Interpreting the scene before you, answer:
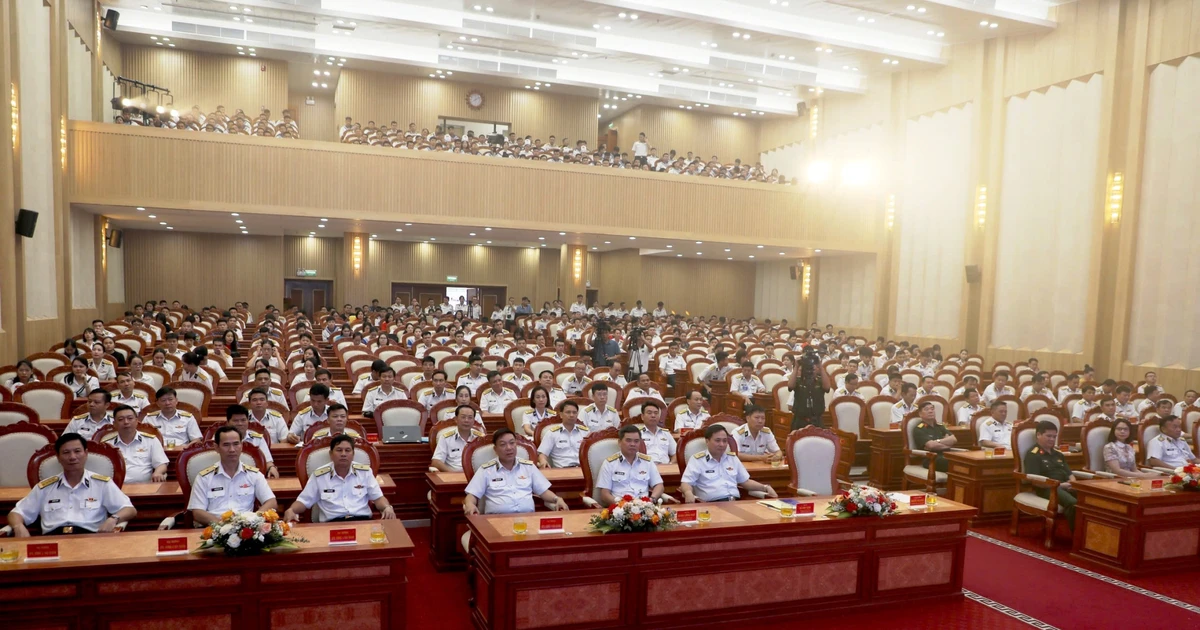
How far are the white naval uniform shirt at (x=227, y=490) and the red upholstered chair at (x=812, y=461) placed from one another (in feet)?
11.9

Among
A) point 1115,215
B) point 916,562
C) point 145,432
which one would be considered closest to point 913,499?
point 916,562

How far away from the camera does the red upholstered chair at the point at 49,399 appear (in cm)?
701

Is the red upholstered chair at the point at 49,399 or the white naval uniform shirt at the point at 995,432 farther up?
the red upholstered chair at the point at 49,399

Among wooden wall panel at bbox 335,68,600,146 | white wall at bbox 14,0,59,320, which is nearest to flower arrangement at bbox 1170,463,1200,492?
white wall at bbox 14,0,59,320

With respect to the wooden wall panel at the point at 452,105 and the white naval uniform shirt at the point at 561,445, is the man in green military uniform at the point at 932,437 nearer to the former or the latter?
the white naval uniform shirt at the point at 561,445

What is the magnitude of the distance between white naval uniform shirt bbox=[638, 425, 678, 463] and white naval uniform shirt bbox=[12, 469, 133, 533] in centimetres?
372

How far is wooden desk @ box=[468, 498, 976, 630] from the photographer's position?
13.2 ft

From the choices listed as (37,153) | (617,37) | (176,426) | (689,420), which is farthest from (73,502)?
(617,37)

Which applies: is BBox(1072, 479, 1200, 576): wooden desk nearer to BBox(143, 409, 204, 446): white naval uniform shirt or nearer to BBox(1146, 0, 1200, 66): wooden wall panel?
BBox(143, 409, 204, 446): white naval uniform shirt

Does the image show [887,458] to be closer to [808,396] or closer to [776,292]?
[808,396]

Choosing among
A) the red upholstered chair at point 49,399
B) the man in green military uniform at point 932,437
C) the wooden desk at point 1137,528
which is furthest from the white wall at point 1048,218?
the red upholstered chair at point 49,399

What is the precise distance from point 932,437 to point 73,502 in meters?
6.99

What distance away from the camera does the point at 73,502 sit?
4.27 meters

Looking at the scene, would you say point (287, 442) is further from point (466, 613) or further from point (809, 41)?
point (809, 41)
